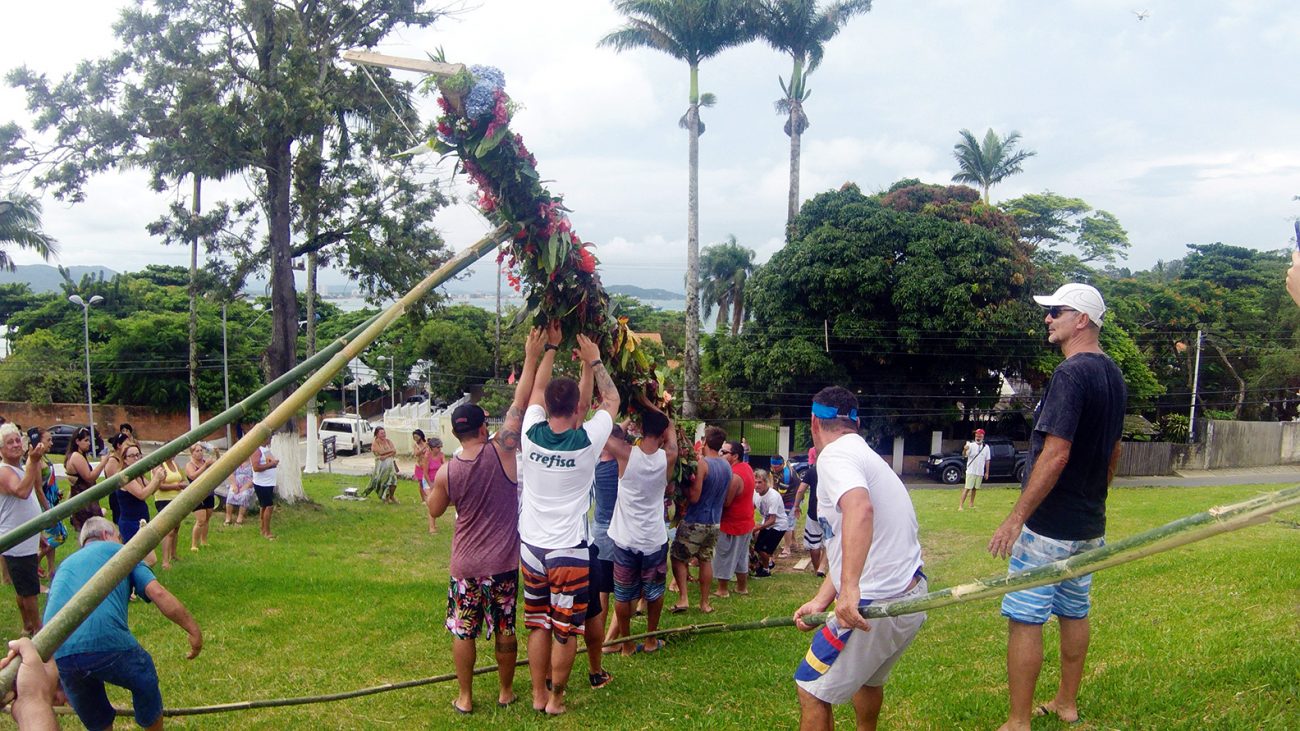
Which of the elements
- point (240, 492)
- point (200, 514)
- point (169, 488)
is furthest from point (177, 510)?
point (240, 492)

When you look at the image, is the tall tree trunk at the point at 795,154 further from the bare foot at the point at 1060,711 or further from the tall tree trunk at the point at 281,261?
the bare foot at the point at 1060,711

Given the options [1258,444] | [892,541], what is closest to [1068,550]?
[892,541]

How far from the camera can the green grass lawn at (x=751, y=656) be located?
15.7ft

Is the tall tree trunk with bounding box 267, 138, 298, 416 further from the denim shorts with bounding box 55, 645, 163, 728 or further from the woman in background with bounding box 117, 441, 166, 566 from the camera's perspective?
the denim shorts with bounding box 55, 645, 163, 728

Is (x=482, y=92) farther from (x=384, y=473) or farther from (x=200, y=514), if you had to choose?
(x=384, y=473)

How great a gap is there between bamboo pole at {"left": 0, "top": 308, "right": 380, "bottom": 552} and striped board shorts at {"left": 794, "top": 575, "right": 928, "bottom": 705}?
8.29 ft

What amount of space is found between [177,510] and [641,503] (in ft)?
13.3

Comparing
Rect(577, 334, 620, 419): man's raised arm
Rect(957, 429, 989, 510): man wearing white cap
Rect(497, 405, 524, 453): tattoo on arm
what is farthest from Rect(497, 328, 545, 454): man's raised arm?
Rect(957, 429, 989, 510): man wearing white cap

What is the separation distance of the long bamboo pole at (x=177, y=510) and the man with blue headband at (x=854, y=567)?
80.2 inches

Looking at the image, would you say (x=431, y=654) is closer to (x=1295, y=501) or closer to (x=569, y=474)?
(x=569, y=474)

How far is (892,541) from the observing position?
4000mm

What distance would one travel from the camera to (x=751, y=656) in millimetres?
6512

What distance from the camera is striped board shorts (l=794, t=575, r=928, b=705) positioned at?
3811 millimetres

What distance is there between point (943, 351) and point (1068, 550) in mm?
27340
